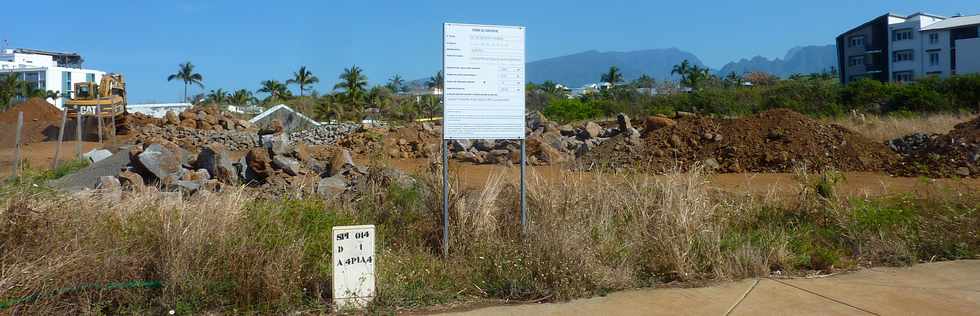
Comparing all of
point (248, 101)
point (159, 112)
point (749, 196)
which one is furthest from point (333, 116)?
point (749, 196)

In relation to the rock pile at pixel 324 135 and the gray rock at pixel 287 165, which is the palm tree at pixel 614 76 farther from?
the gray rock at pixel 287 165

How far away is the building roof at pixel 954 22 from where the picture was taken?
68250 millimetres

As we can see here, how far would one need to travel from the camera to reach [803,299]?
666cm

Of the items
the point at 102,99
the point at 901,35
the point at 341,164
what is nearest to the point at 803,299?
the point at 341,164

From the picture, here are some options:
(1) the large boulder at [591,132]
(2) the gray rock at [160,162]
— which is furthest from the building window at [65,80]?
(2) the gray rock at [160,162]

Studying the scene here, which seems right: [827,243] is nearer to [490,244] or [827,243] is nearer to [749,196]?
[749,196]

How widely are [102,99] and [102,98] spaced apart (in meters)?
0.52

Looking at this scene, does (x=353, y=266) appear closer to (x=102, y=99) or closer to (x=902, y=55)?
(x=102, y=99)

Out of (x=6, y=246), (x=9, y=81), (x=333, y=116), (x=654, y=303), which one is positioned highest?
(x=9, y=81)

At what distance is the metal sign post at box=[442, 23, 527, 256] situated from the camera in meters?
7.37

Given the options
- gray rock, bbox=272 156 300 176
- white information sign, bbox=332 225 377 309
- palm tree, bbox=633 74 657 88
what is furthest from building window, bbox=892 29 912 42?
white information sign, bbox=332 225 377 309

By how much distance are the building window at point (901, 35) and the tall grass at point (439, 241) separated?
7170 cm

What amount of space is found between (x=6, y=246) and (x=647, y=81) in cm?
8176

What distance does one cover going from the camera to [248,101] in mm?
86000
